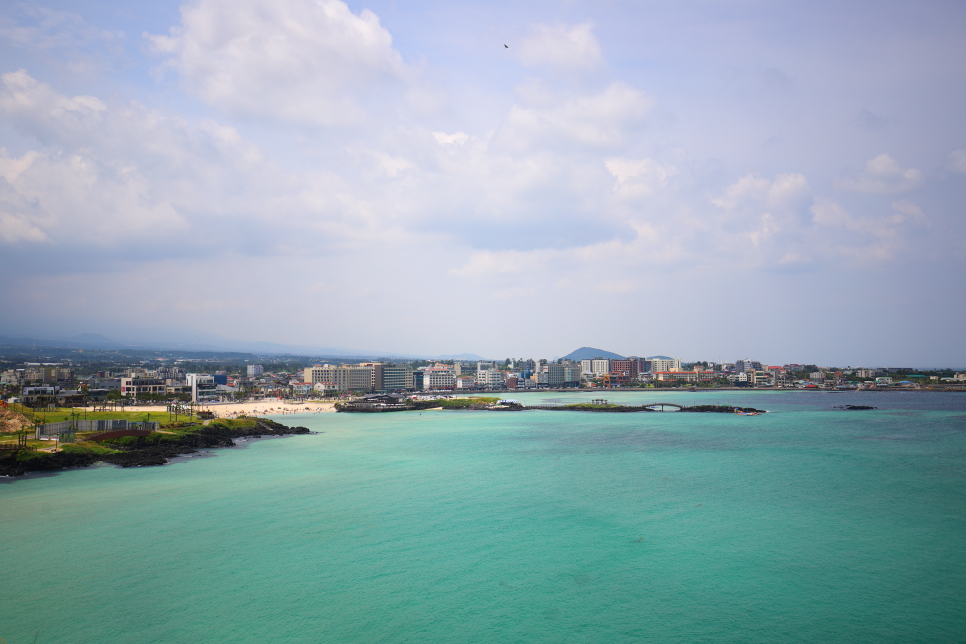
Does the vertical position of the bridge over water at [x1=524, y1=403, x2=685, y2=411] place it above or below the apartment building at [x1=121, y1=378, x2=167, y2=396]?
below

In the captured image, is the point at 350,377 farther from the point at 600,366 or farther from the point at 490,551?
the point at 490,551

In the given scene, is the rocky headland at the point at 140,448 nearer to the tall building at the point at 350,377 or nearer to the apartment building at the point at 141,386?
the apartment building at the point at 141,386

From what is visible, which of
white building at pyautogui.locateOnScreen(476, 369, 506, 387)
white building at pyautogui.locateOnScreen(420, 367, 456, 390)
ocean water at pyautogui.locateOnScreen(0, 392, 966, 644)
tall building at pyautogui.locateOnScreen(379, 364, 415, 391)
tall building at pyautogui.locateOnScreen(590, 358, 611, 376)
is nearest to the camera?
ocean water at pyautogui.locateOnScreen(0, 392, 966, 644)

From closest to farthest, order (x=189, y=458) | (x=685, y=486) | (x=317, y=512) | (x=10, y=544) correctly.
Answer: (x=10, y=544), (x=317, y=512), (x=685, y=486), (x=189, y=458)

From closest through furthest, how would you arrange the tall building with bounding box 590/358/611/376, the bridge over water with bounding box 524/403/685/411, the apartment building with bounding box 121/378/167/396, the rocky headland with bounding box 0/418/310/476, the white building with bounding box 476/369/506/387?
the rocky headland with bounding box 0/418/310/476 < the bridge over water with bounding box 524/403/685/411 < the apartment building with bounding box 121/378/167/396 < the white building with bounding box 476/369/506/387 < the tall building with bounding box 590/358/611/376

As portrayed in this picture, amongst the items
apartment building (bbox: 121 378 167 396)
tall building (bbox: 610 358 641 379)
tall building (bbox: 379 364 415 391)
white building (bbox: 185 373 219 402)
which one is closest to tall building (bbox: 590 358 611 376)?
tall building (bbox: 610 358 641 379)

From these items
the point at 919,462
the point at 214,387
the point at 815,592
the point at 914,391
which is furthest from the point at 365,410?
the point at 914,391

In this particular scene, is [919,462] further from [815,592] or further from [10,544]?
[10,544]

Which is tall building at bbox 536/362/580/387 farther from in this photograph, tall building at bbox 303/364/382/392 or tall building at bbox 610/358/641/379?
tall building at bbox 303/364/382/392

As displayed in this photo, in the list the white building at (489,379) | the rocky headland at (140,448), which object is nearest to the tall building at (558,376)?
the white building at (489,379)
